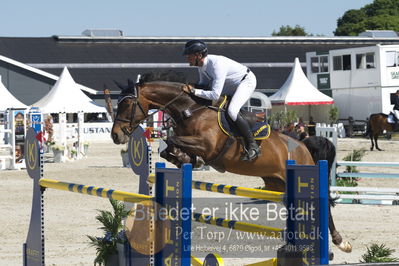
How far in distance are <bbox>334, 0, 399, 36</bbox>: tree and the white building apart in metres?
33.7

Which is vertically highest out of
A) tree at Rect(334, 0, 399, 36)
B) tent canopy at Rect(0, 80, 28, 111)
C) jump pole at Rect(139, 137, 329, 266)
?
tree at Rect(334, 0, 399, 36)

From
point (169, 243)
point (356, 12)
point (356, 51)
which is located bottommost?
point (169, 243)

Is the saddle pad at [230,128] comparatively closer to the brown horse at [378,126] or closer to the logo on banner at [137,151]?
the logo on banner at [137,151]

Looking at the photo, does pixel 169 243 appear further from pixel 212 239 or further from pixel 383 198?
pixel 383 198

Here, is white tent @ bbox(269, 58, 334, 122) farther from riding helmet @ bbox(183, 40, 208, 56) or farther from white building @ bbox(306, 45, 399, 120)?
riding helmet @ bbox(183, 40, 208, 56)

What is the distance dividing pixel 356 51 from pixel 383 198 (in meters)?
24.8

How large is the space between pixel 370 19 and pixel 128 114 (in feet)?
214

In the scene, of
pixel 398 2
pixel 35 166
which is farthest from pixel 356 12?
pixel 35 166

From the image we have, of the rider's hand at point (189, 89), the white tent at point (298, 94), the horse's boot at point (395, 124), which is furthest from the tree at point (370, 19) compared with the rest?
the rider's hand at point (189, 89)

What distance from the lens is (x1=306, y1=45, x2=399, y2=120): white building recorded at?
32625mm

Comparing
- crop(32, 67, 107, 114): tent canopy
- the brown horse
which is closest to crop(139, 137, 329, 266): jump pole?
the brown horse

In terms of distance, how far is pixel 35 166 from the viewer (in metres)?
6.21

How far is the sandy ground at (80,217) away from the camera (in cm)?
739

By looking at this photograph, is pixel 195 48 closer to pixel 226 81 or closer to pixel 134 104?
pixel 226 81
